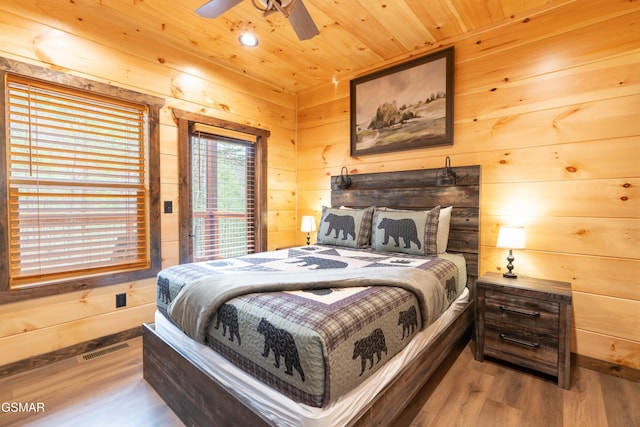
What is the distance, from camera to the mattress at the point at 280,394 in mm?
1063

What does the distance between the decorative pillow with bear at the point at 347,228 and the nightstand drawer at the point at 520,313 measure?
3.73ft

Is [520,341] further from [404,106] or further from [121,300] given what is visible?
[121,300]

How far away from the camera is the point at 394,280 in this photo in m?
1.57

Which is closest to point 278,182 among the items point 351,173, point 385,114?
point 351,173

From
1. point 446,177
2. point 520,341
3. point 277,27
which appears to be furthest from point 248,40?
point 520,341

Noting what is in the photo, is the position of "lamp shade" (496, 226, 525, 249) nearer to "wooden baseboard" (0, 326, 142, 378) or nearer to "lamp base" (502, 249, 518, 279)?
"lamp base" (502, 249, 518, 279)

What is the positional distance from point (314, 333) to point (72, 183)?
236cm

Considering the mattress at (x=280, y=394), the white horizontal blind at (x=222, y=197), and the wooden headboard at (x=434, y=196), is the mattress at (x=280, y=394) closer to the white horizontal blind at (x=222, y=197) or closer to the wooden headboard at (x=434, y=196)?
the wooden headboard at (x=434, y=196)

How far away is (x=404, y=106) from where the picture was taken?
3.04 m

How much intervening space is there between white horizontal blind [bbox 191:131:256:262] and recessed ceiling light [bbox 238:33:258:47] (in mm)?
995

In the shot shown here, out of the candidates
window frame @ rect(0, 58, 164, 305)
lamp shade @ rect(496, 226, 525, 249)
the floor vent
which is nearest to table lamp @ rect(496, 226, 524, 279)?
lamp shade @ rect(496, 226, 525, 249)

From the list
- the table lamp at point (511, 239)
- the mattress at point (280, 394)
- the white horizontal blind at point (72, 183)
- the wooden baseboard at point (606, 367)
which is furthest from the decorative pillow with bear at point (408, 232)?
the white horizontal blind at point (72, 183)

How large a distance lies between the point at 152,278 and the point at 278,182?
6.01 ft

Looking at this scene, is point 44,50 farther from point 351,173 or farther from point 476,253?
point 476,253
